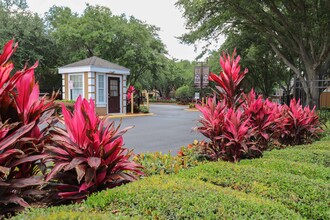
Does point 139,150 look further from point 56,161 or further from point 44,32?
point 44,32

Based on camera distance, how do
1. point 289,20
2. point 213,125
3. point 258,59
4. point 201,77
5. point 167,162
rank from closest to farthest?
point 167,162
point 213,125
point 289,20
point 201,77
point 258,59

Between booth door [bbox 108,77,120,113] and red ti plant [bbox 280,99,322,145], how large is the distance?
12.6m

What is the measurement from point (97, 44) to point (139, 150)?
16.3 metres

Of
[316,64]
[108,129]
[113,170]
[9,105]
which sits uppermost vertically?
[316,64]

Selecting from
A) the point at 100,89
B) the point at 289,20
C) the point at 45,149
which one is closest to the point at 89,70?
the point at 100,89

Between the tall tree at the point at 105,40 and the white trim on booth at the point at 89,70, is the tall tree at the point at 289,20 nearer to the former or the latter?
the white trim on booth at the point at 89,70

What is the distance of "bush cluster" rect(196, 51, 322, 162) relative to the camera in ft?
14.8

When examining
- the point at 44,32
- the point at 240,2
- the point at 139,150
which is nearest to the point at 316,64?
the point at 240,2

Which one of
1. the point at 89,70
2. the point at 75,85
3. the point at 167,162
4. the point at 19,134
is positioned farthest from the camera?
the point at 75,85

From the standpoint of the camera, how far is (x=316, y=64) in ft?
47.2

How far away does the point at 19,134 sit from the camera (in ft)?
8.04

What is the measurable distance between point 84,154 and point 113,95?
15.4 meters

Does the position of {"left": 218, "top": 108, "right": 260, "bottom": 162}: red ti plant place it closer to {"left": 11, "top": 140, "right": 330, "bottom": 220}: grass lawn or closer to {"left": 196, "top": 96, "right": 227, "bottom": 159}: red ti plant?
{"left": 196, "top": 96, "right": 227, "bottom": 159}: red ti plant

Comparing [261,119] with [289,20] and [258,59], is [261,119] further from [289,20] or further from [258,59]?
[258,59]
